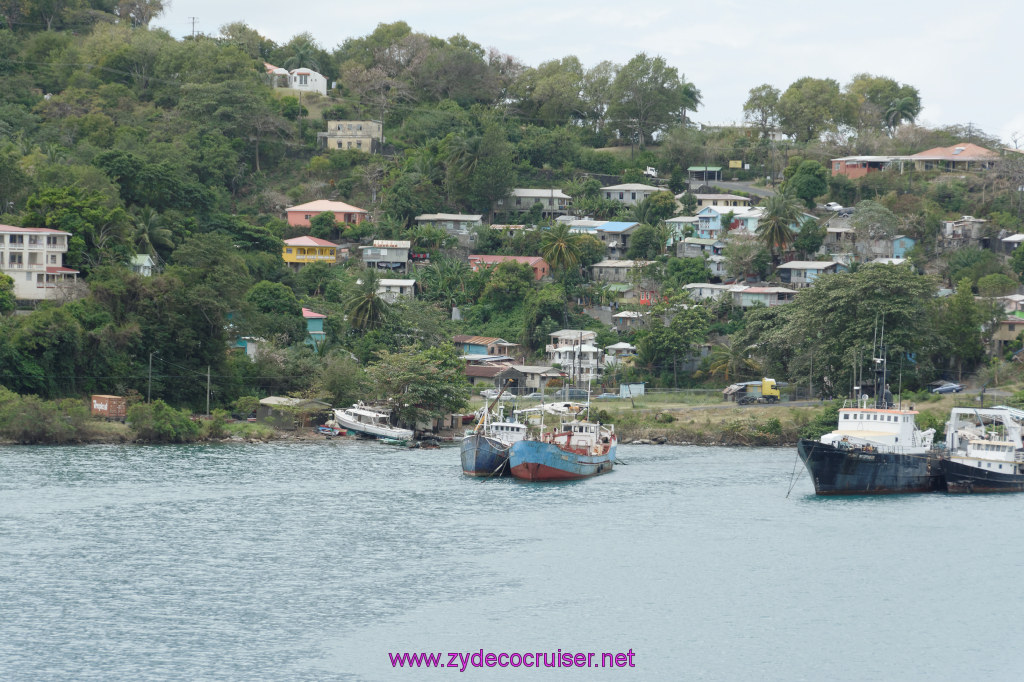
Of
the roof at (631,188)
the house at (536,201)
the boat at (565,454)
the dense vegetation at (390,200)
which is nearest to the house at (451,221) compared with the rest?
the dense vegetation at (390,200)

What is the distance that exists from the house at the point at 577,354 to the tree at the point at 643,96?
1604 inches

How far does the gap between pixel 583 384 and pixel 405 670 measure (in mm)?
47630

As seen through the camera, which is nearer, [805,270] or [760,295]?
[760,295]

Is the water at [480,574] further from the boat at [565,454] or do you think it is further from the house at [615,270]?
the house at [615,270]

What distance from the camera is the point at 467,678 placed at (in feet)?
98.8

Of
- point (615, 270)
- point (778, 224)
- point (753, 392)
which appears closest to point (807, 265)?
point (778, 224)

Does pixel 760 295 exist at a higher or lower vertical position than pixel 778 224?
lower

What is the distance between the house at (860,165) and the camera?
4181 inches

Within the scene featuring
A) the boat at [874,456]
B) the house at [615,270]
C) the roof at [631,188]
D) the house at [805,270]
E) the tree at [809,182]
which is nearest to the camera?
the boat at [874,456]

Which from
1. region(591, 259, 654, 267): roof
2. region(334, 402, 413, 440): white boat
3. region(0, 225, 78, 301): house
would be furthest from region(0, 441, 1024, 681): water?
region(591, 259, 654, 267): roof

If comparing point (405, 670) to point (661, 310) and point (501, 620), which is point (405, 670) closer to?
point (501, 620)

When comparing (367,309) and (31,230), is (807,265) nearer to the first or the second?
(367,309)

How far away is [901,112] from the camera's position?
121 metres

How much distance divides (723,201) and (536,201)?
15005 mm
